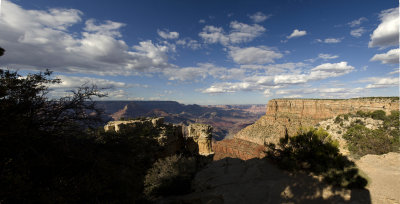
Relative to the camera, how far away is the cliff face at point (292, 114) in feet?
170

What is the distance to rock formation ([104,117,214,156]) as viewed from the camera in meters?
18.2

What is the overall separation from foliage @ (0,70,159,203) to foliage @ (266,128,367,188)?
33.6 feet

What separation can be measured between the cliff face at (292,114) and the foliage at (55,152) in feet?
177

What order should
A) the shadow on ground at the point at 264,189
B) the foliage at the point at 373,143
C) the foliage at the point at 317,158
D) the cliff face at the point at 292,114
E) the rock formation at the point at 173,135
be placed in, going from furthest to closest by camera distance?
1. the cliff face at the point at 292,114
2. the rock formation at the point at 173,135
3. the foliage at the point at 373,143
4. the foliage at the point at 317,158
5. the shadow on ground at the point at 264,189

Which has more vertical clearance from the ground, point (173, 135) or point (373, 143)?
point (373, 143)

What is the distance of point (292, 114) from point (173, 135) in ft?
218

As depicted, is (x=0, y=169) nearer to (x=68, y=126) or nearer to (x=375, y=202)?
(x=68, y=126)

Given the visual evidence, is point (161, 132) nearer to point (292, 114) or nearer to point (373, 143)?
point (373, 143)

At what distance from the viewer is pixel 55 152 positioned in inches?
173

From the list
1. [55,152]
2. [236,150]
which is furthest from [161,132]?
[236,150]

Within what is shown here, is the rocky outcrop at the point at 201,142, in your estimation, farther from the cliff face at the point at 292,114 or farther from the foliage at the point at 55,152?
the cliff face at the point at 292,114

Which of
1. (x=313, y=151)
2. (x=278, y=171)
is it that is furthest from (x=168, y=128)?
(x=313, y=151)

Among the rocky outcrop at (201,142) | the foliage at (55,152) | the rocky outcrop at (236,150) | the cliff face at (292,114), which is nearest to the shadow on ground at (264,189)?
the foliage at (55,152)

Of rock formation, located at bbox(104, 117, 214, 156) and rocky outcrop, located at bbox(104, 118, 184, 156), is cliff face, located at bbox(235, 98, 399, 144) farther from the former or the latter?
rocky outcrop, located at bbox(104, 118, 184, 156)
